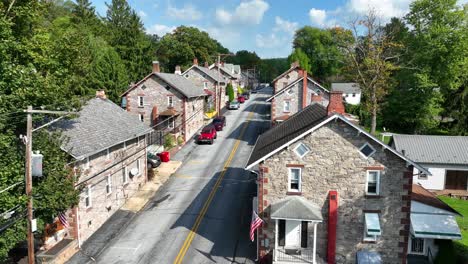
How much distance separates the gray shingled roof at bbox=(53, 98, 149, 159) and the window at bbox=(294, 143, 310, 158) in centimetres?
1277

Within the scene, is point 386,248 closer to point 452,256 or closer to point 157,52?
point 452,256

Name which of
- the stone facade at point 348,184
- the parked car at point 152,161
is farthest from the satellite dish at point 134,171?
the stone facade at point 348,184

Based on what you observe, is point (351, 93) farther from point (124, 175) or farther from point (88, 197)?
point (88, 197)

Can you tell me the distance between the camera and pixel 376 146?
66.4 ft

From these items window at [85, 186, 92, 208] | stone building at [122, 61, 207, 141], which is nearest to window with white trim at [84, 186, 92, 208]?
window at [85, 186, 92, 208]

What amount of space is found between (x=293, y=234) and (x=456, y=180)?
2178 centimetres

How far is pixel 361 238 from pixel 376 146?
538 centimetres

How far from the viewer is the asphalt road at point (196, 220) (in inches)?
888

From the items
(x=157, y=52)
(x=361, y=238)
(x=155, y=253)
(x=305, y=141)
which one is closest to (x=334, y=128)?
(x=305, y=141)

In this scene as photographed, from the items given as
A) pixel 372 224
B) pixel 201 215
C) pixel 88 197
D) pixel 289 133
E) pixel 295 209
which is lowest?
pixel 201 215

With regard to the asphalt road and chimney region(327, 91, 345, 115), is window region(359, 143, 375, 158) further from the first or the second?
the asphalt road

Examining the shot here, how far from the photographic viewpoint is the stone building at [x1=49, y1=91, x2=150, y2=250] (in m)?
23.1

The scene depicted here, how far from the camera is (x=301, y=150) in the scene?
69.7 ft

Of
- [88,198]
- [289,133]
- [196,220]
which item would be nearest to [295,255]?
[289,133]
